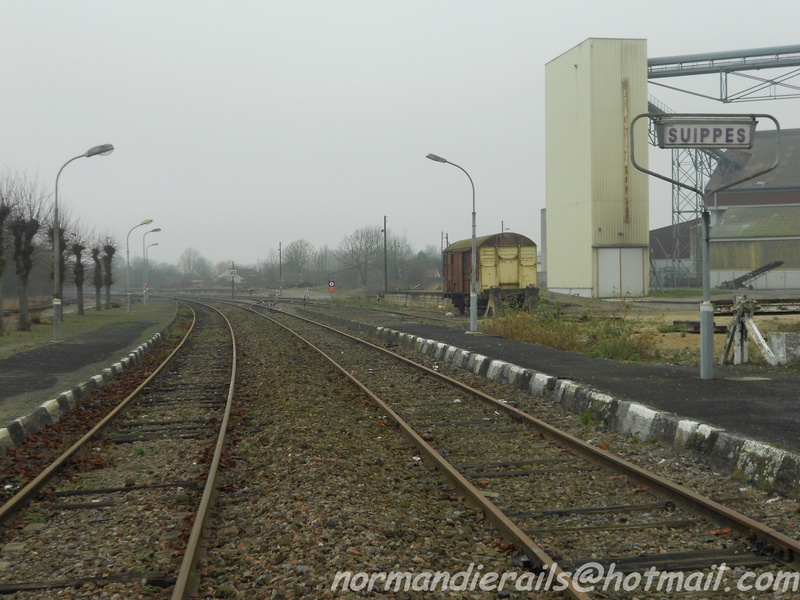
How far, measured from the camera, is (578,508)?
583 centimetres

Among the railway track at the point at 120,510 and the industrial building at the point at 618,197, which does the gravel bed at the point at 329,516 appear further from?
the industrial building at the point at 618,197

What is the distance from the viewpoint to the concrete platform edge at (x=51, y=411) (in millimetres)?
8875

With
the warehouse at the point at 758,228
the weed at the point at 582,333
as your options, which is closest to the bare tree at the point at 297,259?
the warehouse at the point at 758,228

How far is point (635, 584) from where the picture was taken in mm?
4398

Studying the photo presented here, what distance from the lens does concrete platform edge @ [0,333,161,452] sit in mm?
8875

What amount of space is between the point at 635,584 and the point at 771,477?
2.54 metres

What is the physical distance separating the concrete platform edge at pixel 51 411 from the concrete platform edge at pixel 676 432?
7023 mm

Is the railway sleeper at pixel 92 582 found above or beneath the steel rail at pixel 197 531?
beneath

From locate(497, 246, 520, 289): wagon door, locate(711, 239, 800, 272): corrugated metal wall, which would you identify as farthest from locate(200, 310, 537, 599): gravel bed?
locate(711, 239, 800, 272): corrugated metal wall

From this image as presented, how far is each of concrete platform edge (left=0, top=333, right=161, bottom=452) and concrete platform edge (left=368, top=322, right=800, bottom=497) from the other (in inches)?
276

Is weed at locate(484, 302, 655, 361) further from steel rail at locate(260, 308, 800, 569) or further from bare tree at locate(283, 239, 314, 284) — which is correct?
bare tree at locate(283, 239, 314, 284)

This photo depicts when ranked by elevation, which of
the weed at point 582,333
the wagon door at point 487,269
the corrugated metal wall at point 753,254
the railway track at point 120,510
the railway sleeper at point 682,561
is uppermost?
the corrugated metal wall at point 753,254

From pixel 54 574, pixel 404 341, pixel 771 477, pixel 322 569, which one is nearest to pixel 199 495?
pixel 54 574

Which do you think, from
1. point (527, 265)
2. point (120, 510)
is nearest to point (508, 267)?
point (527, 265)
